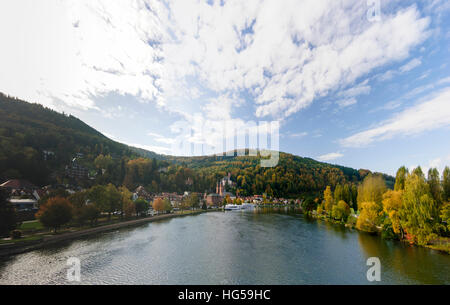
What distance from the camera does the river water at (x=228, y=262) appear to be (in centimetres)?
1263

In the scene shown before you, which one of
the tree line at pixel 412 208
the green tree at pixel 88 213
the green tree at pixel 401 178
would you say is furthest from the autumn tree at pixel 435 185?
the green tree at pixel 88 213

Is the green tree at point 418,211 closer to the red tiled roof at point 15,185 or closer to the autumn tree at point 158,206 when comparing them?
the autumn tree at point 158,206

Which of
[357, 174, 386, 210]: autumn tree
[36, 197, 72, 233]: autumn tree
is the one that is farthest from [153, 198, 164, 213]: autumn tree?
[357, 174, 386, 210]: autumn tree

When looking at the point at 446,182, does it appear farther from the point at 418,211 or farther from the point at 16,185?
the point at 16,185

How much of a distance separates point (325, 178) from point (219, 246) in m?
122

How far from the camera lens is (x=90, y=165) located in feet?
233

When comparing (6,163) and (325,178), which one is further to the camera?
(325,178)

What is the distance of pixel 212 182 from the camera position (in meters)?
106

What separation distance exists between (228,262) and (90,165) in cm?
7698

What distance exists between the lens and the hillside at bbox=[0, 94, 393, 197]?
48.7 meters

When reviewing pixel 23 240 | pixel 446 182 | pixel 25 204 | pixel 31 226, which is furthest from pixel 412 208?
pixel 25 204
